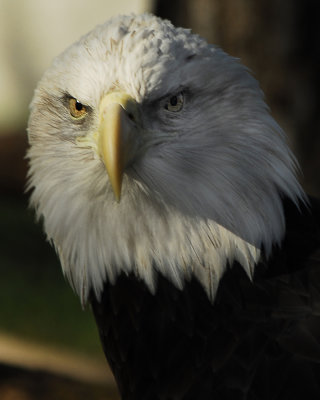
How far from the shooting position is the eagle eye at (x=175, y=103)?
266 cm

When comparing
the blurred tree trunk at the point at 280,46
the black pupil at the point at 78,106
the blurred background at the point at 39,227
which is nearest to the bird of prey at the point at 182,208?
the black pupil at the point at 78,106

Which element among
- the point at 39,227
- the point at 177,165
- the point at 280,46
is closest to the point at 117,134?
the point at 177,165

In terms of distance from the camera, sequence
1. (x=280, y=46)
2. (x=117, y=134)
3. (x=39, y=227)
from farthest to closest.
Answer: (x=39, y=227)
(x=280, y=46)
(x=117, y=134)

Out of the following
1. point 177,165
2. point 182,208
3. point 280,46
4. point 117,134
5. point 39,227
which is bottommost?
point 39,227

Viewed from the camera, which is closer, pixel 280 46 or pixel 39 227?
pixel 280 46

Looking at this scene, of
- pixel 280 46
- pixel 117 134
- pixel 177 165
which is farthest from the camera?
pixel 280 46

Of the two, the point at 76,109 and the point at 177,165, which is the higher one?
the point at 76,109

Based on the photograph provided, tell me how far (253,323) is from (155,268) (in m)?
0.43

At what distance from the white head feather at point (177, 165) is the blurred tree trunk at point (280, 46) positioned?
237 cm

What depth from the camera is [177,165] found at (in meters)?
2.65

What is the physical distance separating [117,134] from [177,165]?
12.6 inches

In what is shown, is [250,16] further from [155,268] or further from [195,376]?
[195,376]

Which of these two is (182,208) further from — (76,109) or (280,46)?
(280,46)

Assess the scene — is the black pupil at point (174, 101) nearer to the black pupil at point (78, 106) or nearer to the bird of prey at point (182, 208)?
the bird of prey at point (182, 208)
